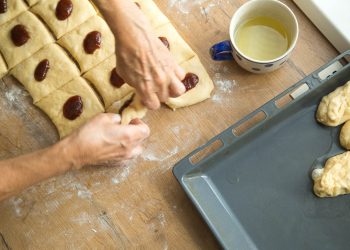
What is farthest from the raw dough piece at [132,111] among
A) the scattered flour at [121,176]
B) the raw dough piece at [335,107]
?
the raw dough piece at [335,107]

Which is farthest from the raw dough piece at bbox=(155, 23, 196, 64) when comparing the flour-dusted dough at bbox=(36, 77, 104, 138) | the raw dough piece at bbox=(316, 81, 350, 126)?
the raw dough piece at bbox=(316, 81, 350, 126)

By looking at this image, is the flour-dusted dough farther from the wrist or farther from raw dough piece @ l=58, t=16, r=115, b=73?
the wrist

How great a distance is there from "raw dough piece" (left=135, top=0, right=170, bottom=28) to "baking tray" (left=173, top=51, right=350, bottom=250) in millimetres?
419

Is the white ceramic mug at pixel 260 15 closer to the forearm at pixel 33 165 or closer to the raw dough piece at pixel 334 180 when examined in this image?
the raw dough piece at pixel 334 180

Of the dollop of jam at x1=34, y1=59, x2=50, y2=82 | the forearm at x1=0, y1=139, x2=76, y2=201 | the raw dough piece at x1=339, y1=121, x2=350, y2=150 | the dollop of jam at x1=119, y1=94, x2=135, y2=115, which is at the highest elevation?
the dollop of jam at x1=34, y1=59, x2=50, y2=82

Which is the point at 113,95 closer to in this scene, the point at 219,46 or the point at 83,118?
the point at 83,118

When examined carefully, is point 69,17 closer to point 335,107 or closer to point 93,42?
point 93,42

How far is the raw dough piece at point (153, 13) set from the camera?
135 centimetres

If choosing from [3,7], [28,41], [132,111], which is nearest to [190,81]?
[132,111]

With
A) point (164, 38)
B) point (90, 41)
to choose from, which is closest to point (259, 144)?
point (164, 38)

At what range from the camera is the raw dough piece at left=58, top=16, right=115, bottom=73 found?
136 cm

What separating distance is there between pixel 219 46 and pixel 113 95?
35cm

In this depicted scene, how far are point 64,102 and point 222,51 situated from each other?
0.51m

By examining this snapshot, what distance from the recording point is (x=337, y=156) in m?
1.19
